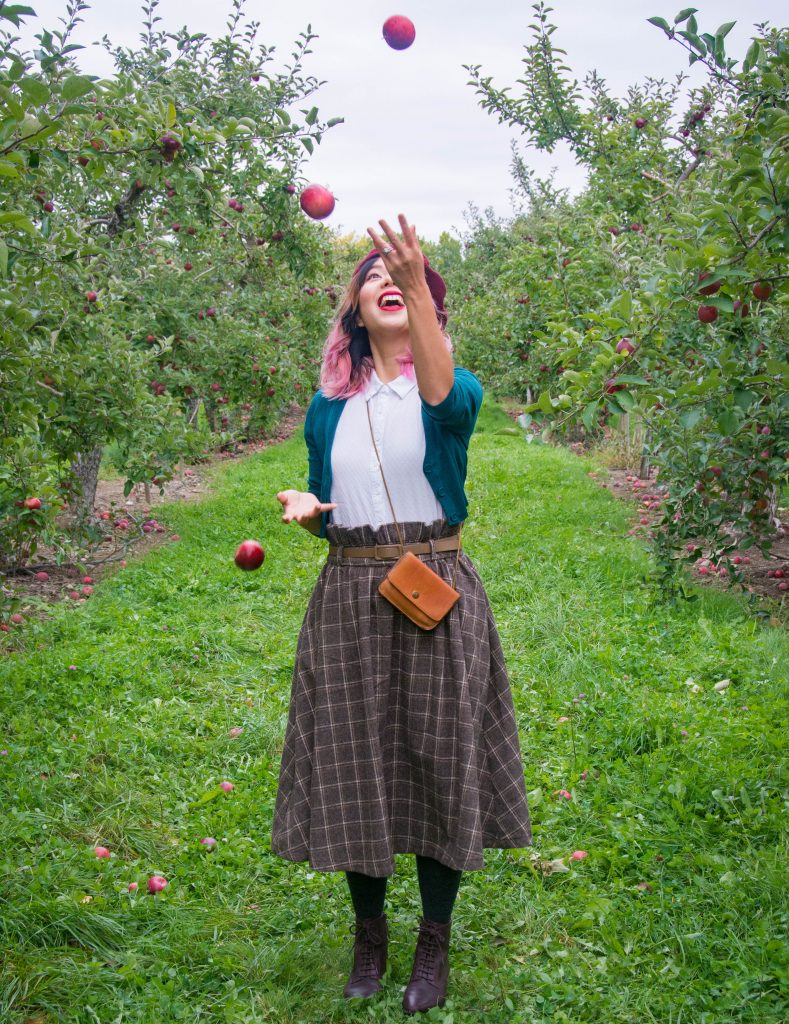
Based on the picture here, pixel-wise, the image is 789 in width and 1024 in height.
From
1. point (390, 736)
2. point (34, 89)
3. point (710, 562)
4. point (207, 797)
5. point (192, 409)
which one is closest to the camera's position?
point (34, 89)

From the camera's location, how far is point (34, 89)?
1604 mm

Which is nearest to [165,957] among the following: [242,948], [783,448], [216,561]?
[242,948]

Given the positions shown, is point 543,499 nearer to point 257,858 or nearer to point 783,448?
point 783,448

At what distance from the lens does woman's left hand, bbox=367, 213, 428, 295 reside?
1708mm

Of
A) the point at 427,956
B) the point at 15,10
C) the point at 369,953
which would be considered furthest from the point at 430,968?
the point at 15,10

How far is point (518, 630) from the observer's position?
444 cm

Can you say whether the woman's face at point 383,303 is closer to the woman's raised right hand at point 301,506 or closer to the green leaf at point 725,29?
the woman's raised right hand at point 301,506

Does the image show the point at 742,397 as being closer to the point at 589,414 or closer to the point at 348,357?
the point at 589,414

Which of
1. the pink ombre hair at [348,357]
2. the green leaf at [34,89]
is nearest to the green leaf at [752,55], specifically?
the pink ombre hair at [348,357]

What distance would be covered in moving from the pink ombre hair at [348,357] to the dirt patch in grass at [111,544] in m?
2.00

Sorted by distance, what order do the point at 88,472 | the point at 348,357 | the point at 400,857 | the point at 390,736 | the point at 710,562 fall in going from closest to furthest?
1. the point at 390,736
2. the point at 348,357
3. the point at 400,857
4. the point at 710,562
5. the point at 88,472

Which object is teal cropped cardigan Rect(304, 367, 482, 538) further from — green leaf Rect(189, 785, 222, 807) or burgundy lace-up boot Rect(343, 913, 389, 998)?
A: green leaf Rect(189, 785, 222, 807)

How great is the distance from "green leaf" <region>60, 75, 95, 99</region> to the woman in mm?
631

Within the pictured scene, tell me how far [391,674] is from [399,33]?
1564 mm
